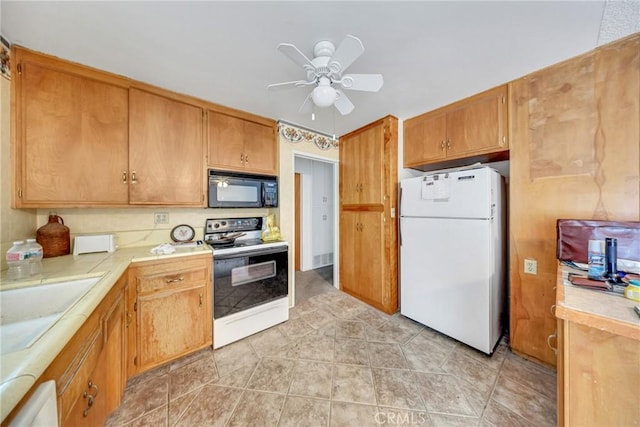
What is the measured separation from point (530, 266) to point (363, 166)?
71.7 inches

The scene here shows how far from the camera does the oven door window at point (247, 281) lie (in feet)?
6.05

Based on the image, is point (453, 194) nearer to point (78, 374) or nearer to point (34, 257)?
point (78, 374)

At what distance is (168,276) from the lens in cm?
164

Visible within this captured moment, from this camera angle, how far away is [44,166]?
142 cm

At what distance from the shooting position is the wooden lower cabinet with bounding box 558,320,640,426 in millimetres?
738

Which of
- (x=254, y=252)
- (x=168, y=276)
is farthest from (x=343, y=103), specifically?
(x=168, y=276)

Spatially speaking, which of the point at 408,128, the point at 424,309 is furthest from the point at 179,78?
the point at 424,309

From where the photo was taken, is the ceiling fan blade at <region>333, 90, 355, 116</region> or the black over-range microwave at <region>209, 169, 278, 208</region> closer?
the ceiling fan blade at <region>333, 90, 355, 116</region>

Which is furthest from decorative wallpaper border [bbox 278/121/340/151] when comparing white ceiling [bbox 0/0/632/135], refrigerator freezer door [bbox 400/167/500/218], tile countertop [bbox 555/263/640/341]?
tile countertop [bbox 555/263/640/341]

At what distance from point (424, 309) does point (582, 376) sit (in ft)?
4.51

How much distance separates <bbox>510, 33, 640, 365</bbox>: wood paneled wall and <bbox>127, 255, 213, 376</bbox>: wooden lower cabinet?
263cm

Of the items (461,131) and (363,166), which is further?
(363,166)

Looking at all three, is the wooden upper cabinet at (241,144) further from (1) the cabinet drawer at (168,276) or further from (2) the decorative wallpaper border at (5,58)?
(2) the decorative wallpaper border at (5,58)

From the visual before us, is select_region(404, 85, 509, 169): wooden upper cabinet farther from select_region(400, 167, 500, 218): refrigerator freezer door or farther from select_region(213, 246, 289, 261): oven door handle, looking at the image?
select_region(213, 246, 289, 261): oven door handle
